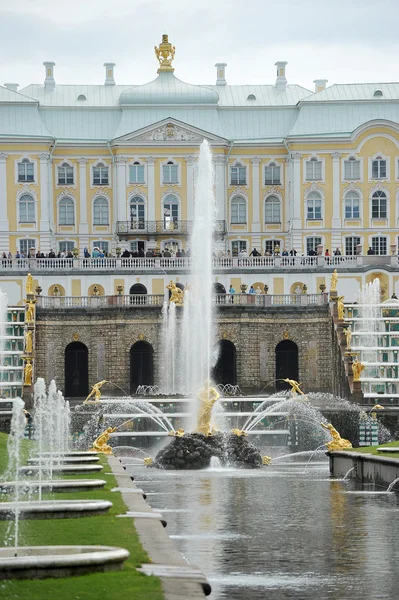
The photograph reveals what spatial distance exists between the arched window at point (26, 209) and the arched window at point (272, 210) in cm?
1666

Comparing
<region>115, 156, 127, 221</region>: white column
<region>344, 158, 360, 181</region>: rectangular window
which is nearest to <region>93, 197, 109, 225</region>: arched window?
<region>115, 156, 127, 221</region>: white column

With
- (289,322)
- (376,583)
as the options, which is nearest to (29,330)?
(289,322)

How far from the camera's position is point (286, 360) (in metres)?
81.6

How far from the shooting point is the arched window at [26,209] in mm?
105688

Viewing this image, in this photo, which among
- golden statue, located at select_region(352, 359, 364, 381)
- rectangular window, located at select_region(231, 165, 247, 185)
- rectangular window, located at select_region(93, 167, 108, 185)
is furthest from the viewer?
rectangular window, located at select_region(231, 165, 247, 185)

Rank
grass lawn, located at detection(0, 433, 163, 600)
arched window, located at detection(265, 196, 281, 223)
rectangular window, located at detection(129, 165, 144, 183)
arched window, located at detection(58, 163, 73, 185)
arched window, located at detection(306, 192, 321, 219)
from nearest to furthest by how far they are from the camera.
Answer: grass lawn, located at detection(0, 433, 163, 600), arched window, located at detection(306, 192, 321, 219), rectangular window, located at detection(129, 165, 144, 183), arched window, located at detection(58, 163, 73, 185), arched window, located at detection(265, 196, 281, 223)

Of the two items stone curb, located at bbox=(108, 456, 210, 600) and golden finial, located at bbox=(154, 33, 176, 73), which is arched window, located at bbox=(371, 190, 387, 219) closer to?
golden finial, located at bbox=(154, 33, 176, 73)

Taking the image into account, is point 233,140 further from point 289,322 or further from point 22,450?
point 22,450

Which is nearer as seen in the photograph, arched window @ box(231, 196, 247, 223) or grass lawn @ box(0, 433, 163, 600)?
grass lawn @ box(0, 433, 163, 600)

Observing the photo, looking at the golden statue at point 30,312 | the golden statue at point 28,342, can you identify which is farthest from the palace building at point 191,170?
the golden statue at point 28,342

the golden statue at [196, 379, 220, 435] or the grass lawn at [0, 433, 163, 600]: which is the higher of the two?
the golden statue at [196, 379, 220, 435]

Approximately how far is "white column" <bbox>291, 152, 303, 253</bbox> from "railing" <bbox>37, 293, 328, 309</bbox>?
77.9 ft

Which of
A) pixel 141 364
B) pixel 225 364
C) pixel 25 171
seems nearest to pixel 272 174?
pixel 25 171

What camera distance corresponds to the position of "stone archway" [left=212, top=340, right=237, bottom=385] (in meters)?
81.2
